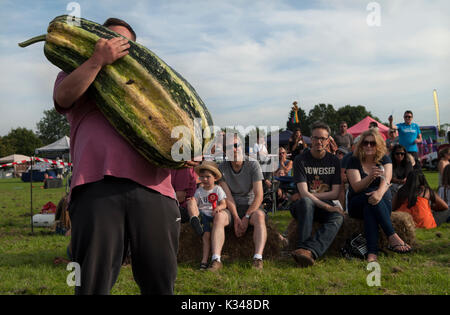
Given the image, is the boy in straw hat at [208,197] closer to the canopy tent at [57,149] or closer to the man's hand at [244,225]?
the man's hand at [244,225]

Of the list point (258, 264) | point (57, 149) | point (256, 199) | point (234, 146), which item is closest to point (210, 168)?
point (234, 146)

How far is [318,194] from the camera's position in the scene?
5527 millimetres

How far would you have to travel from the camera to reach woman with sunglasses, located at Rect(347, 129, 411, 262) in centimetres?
519

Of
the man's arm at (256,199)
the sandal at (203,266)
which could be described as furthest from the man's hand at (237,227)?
the sandal at (203,266)

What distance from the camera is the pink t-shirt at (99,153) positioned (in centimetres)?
200

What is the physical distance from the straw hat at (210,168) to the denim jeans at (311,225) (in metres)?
1.17

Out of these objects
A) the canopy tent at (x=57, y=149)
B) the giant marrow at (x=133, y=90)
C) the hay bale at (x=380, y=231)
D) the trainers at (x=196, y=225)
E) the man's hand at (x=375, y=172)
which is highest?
the canopy tent at (x=57, y=149)

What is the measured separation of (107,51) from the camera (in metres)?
2.00

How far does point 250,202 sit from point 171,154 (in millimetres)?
3772

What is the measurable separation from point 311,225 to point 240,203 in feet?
3.52

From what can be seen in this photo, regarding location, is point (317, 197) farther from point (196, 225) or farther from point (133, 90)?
point (133, 90)

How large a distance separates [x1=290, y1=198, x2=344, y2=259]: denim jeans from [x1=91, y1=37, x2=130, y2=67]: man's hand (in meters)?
3.68
